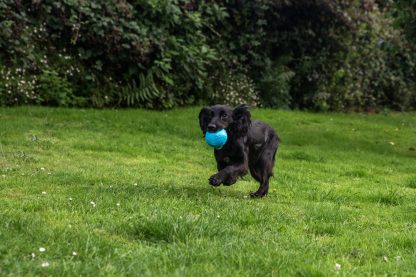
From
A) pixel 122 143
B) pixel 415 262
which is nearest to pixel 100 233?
pixel 415 262

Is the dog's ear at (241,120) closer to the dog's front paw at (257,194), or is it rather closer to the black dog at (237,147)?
the black dog at (237,147)

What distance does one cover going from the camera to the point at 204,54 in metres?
17.0

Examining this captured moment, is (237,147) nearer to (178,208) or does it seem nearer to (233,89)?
(178,208)

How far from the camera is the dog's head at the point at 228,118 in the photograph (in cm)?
697

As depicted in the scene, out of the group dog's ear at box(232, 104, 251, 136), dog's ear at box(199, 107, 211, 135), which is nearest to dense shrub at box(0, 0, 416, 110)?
dog's ear at box(199, 107, 211, 135)

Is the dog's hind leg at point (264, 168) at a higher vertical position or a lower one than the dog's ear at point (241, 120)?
lower

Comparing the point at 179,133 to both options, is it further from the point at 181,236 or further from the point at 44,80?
the point at 181,236

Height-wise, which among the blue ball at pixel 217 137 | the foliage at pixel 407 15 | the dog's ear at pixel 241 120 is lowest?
the blue ball at pixel 217 137

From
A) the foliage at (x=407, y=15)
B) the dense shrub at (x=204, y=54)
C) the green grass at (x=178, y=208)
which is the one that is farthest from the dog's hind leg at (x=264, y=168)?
the dense shrub at (x=204, y=54)

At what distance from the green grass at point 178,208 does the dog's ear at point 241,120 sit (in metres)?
0.78

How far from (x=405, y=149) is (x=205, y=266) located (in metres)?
10.7

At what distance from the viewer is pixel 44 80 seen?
14.1 metres

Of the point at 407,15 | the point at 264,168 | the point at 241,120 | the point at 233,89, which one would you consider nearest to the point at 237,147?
the point at 241,120

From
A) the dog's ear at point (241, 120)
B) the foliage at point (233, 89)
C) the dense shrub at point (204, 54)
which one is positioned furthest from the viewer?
the foliage at point (233, 89)
